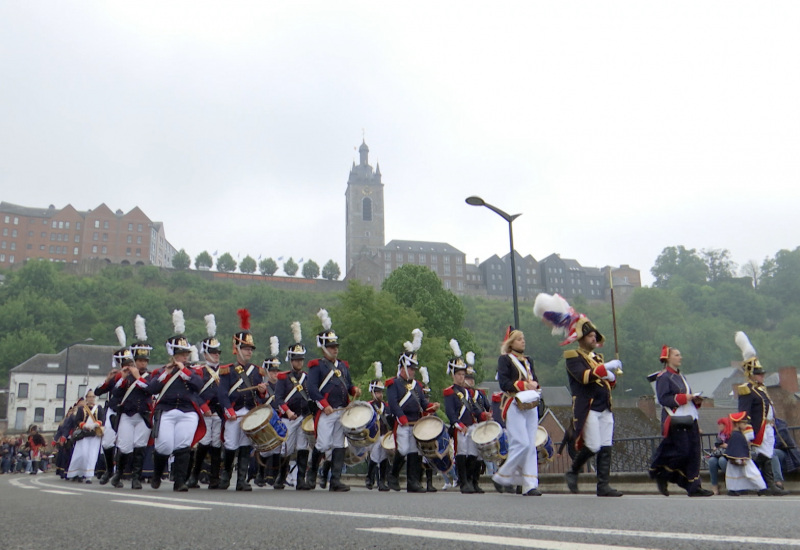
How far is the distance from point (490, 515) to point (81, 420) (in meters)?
15.0

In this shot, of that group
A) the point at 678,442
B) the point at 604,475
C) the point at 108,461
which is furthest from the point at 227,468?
the point at 678,442

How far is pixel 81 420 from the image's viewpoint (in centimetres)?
1744

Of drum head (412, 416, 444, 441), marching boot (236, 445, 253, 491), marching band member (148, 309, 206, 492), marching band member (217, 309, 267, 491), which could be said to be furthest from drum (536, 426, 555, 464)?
marching band member (148, 309, 206, 492)

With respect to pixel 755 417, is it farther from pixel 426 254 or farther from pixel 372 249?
pixel 372 249

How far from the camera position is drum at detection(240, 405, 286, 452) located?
10.6m

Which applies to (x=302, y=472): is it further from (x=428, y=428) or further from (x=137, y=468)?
(x=137, y=468)

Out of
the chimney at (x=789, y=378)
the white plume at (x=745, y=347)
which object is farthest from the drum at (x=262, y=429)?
the chimney at (x=789, y=378)

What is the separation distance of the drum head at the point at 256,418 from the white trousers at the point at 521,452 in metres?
3.74

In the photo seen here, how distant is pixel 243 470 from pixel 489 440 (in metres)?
3.69

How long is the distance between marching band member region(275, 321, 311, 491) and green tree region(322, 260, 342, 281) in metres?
128

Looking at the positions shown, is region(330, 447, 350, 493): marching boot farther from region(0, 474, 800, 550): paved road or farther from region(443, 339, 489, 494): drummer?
region(0, 474, 800, 550): paved road

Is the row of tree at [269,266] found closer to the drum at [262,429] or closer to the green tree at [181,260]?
the green tree at [181,260]

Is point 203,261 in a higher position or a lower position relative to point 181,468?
higher

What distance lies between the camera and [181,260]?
131 meters
